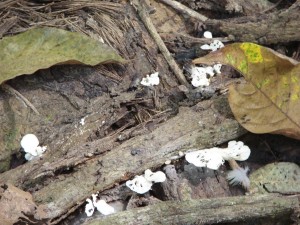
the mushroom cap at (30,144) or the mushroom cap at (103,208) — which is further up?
the mushroom cap at (30,144)

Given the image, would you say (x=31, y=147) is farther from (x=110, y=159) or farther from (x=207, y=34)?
(x=207, y=34)

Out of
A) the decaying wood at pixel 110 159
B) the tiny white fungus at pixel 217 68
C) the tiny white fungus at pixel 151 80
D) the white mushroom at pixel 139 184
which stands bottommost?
the white mushroom at pixel 139 184

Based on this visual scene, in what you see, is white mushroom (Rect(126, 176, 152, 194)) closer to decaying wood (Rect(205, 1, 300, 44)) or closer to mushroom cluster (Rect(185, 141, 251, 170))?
mushroom cluster (Rect(185, 141, 251, 170))

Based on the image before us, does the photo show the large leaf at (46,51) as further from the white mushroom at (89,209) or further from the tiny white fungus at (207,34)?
the white mushroom at (89,209)

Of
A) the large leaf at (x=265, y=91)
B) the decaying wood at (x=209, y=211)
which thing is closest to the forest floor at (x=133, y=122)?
the decaying wood at (x=209, y=211)

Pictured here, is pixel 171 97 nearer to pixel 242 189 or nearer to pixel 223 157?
pixel 223 157

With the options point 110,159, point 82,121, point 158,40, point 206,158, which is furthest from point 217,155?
point 158,40

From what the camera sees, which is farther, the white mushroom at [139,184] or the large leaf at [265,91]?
the large leaf at [265,91]
